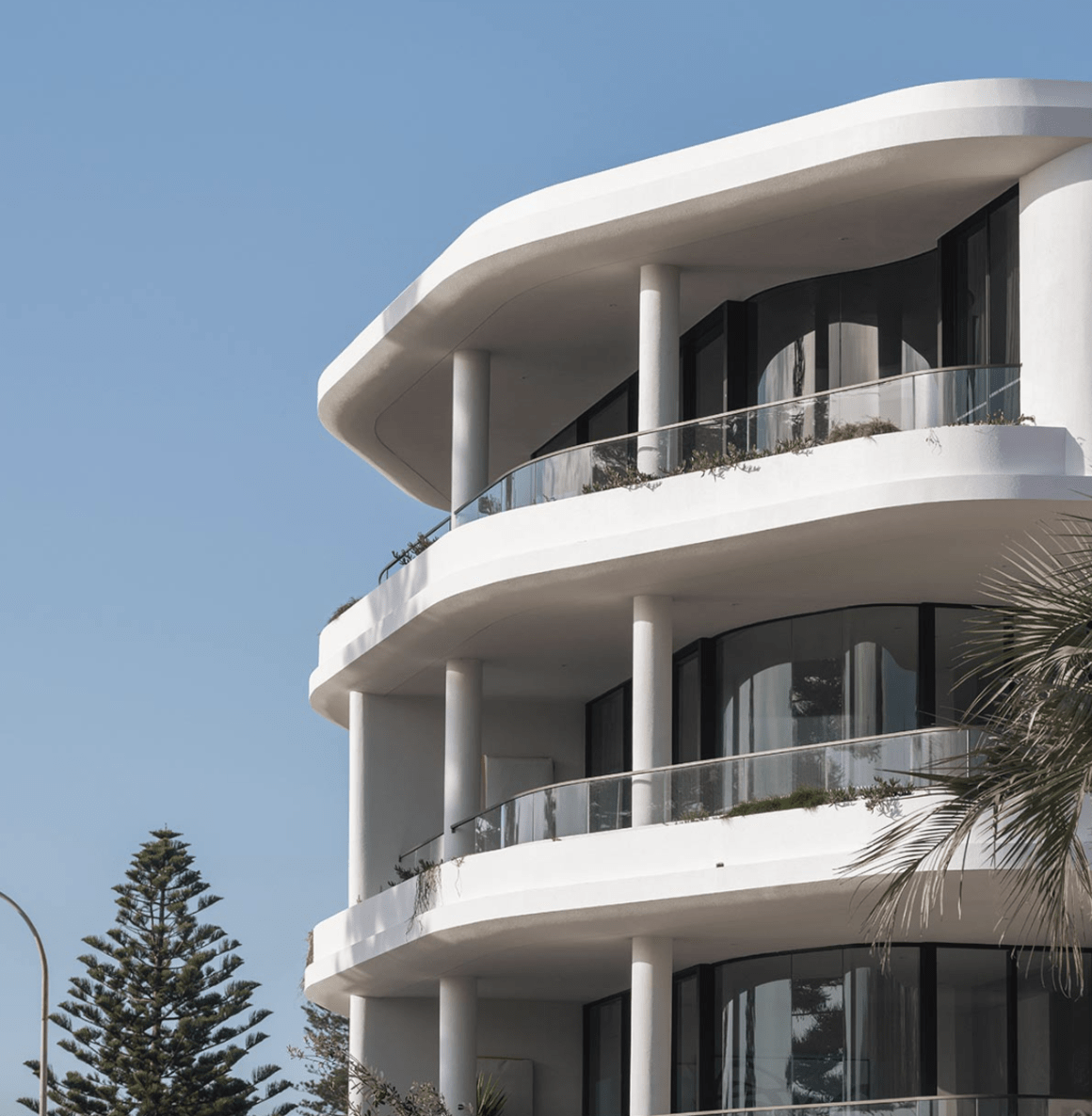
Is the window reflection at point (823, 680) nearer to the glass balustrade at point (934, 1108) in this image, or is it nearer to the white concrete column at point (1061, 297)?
the white concrete column at point (1061, 297)

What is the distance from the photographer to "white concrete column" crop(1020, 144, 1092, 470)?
867 inches

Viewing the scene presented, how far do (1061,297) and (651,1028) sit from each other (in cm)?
858

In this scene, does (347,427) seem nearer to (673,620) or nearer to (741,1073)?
(673,620)

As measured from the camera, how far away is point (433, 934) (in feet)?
84.5

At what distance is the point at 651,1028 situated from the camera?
23531 millimetres

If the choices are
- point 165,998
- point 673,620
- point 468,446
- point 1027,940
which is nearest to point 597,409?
point 468,446

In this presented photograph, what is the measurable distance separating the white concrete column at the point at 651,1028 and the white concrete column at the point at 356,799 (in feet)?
21.2

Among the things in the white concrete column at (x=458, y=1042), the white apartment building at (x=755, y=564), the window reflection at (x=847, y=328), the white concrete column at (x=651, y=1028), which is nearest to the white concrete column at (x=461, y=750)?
the white apartment building at (x=755, y=564)

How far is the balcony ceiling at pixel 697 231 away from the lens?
72.5ft

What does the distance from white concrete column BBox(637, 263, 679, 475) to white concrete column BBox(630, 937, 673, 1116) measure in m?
5.40

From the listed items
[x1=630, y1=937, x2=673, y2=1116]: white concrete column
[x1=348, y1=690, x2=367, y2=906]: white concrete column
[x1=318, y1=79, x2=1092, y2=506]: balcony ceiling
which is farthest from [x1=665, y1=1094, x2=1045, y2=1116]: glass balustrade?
[x1=318, y1=79, x2=1092, y2=506]: balcony ceiling

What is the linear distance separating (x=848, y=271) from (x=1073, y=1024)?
8482 millimetres

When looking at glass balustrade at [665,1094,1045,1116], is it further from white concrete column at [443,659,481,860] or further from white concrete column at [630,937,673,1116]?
white concrete column at [443,659,481,860]

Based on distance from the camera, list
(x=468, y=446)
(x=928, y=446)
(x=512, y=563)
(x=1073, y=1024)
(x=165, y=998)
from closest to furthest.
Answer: (x=928, y=446) → (x=1073, y=1024) → (x=512, y=563) → (x=468, y=446) → (x=165, y=998)
